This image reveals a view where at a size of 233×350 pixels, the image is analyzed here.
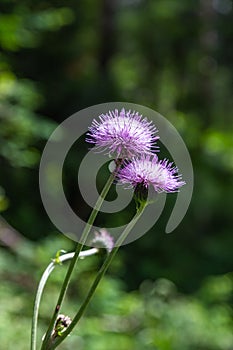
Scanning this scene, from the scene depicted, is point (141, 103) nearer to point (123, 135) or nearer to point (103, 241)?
point (103, 241)

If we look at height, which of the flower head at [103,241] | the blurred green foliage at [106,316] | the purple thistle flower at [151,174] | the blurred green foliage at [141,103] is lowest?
the purple thistle flower at [151,174]

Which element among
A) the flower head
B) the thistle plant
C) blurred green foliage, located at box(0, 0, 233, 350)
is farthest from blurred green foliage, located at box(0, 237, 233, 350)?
the thistle plant

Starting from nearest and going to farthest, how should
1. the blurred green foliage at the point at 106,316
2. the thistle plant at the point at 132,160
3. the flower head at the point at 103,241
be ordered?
the thistle plant at the point at 132,160 < the flower head at the point at 103,241 < the blurred green foliage at the point at 106,316

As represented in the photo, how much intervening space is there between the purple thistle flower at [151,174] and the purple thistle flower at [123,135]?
0.02 metres

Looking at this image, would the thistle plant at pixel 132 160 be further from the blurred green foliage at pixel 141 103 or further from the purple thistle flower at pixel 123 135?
the blurred green foliage at pixel 141 103

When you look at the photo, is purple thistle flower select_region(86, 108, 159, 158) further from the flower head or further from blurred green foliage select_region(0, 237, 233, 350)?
blurred green foliage select_region(0, 237, 233, 350)

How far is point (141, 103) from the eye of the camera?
9.27 m

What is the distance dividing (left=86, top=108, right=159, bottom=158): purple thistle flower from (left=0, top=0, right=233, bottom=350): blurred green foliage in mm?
2276

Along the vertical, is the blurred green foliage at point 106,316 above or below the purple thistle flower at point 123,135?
above

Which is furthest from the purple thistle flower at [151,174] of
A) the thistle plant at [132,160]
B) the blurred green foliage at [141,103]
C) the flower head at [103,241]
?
the blurred green foliage at [141,103]

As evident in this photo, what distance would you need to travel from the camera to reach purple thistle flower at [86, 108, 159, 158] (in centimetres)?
73

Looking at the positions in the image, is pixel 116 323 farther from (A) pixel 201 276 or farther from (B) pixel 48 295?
(A) pixel 201 276

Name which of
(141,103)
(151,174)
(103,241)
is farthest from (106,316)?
(141,103)

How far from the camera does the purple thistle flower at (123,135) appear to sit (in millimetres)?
732
